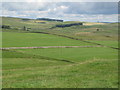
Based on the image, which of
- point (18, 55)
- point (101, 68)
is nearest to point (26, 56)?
point (18, 55)

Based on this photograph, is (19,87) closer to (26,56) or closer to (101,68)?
(101,68)

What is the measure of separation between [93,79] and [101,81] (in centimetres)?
91

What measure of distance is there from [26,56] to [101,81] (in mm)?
32163

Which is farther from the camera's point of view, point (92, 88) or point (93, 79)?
point (93, 79)

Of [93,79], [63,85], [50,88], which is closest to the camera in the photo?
[50,88]

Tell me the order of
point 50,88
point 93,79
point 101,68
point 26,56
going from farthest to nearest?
point 26,56 → point 101,68 → point 93,79 → point 50,88

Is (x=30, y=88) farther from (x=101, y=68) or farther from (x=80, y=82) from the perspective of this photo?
(x=101, y=68)

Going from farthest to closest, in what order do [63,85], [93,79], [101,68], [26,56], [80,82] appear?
[26,56] → [101,68] → [93,79] → [80,82] → [63,85]

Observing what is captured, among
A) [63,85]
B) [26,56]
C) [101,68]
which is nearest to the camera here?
[63,85]

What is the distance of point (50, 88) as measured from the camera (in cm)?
1255

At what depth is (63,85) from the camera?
13383mm

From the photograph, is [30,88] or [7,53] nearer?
[30,88]

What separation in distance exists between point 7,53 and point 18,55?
2834mm

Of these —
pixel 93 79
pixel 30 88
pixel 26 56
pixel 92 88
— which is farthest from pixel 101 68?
pixel 26 56
